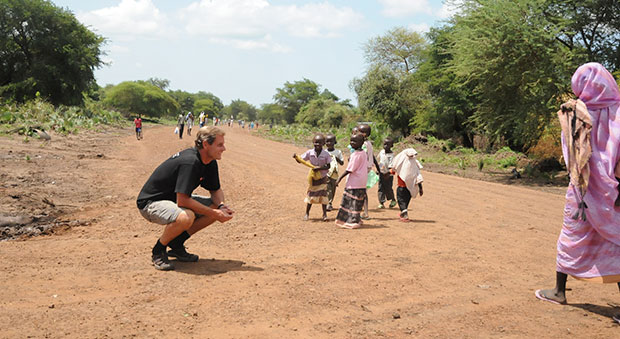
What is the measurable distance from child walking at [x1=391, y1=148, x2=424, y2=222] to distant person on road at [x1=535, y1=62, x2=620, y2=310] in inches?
166

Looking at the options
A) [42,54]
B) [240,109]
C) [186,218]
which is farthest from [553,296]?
[240,109]

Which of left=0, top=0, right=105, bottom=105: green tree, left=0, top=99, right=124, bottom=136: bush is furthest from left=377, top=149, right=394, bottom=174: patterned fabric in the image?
left=0, top=0, right=105, bottom=105: green tree

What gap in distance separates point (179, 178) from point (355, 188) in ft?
12.7

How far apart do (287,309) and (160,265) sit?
169 cm

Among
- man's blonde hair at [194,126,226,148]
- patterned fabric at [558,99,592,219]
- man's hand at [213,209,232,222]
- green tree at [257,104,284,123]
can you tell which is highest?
green tree at [257,104,284,123]

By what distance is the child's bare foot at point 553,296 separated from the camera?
4992mm

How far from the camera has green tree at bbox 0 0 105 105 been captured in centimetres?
4084

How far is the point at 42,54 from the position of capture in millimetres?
43219

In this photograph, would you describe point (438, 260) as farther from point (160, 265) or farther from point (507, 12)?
point (507, 12)

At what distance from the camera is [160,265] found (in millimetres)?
5520

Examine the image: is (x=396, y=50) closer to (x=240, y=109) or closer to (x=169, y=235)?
(x=169, y=235)

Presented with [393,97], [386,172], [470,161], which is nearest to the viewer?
[386,172]

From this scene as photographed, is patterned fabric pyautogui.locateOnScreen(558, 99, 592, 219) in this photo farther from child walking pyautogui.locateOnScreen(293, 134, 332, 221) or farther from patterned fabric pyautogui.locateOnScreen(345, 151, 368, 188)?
child walking pyautogui.locateOnScreen(293, 134, 332, 221)

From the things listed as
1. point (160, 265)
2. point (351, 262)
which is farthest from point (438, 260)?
point (160, 265)
